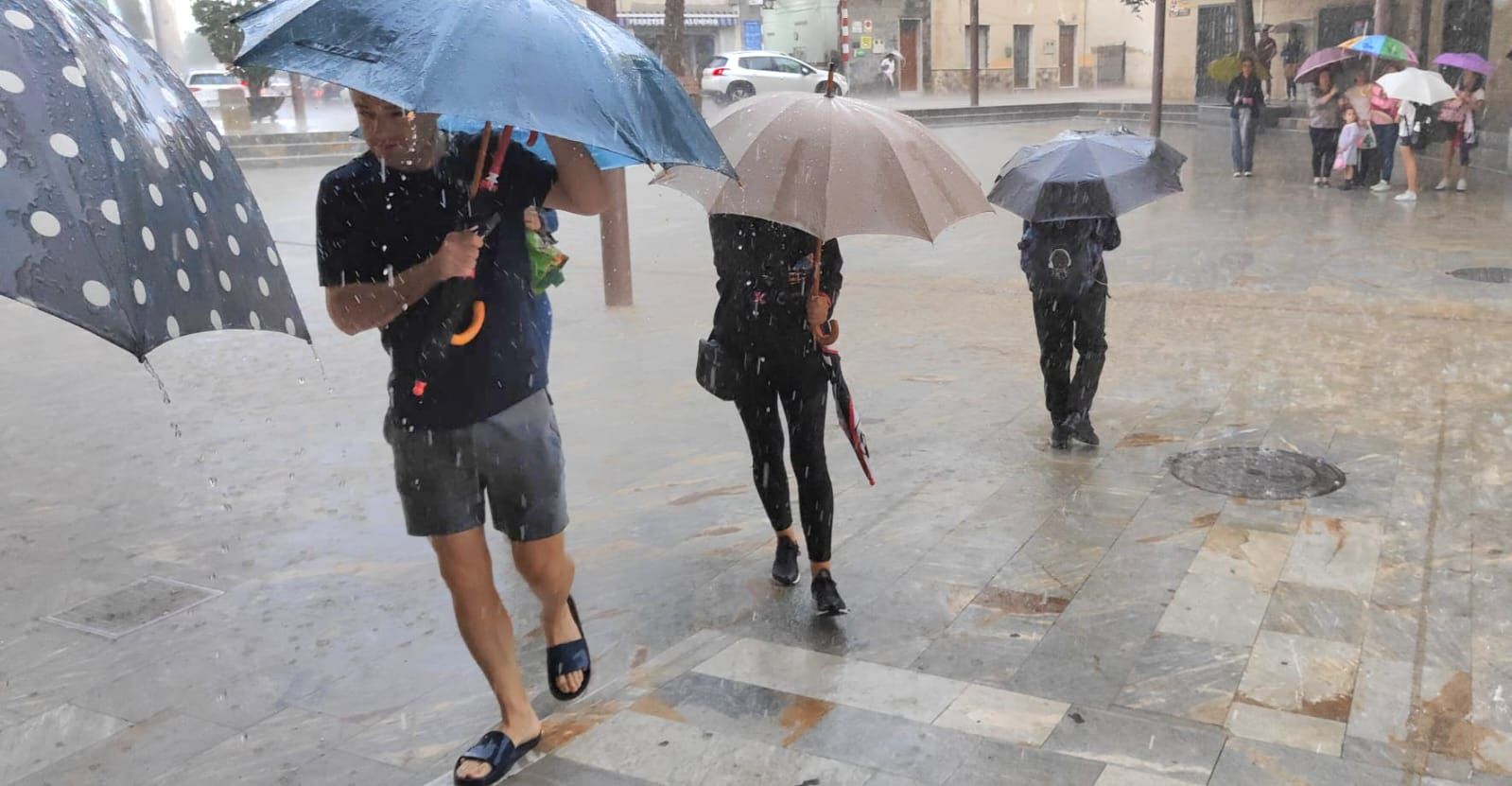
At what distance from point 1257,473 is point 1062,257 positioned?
131cm

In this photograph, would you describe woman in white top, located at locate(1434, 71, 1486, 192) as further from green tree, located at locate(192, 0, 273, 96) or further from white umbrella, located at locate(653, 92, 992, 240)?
green tree, located at locate(192, 0, 273, 96)

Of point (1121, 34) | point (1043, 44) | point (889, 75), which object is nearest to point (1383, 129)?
point (889, 75)

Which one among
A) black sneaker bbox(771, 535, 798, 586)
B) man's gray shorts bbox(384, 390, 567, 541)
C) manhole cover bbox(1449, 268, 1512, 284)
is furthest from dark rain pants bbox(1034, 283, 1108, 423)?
manhole cover bbox(1449, 268, 1512, 284)

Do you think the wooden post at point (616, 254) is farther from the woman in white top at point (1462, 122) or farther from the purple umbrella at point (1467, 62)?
the purple umbrella at point (1467, 62)

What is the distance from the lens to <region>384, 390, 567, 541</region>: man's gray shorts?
319cm

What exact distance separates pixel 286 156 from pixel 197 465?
815 inches

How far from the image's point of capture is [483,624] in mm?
3375

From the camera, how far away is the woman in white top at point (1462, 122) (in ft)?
50.0

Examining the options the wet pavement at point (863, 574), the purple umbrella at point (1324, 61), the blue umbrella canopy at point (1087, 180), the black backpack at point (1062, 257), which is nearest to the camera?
the wet pavement at point (863, 574)

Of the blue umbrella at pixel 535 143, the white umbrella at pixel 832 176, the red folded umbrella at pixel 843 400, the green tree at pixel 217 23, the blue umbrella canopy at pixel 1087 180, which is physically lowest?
the red folded umbrella at pixel 843 400

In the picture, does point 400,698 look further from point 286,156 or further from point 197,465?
point 286,156

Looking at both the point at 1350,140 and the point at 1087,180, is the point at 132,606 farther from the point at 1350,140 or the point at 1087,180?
the point at 1350,140

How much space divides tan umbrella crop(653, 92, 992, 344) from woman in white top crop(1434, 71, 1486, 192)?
13532 mm

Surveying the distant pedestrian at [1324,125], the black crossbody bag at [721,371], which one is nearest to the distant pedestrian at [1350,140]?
the distant pedestrian at [1324,125]
